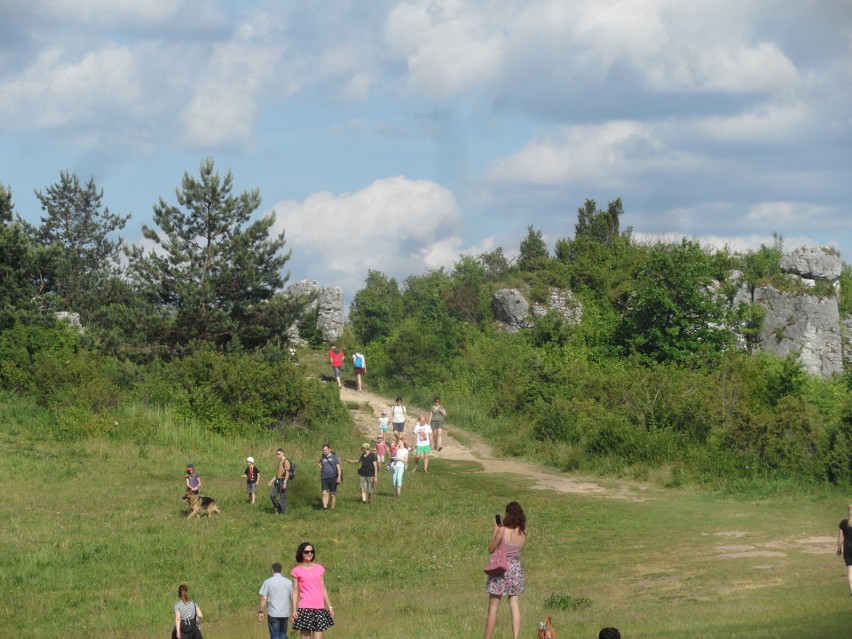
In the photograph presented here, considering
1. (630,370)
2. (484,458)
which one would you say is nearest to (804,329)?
(630,370)

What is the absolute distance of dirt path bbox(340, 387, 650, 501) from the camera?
3022 cm

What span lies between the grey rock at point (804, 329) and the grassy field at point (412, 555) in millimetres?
26629

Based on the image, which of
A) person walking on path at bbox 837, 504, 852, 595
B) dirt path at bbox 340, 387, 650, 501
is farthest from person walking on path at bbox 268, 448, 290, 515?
person walking on path at bbox 837, 504, 852, 595

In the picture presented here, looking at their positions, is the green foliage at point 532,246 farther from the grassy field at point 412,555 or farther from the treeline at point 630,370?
the grassy field at point 412,555

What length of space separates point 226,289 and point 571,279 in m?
22.2

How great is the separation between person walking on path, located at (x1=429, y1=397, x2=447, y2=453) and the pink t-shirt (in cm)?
2250

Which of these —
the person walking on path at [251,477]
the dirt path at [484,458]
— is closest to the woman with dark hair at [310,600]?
the person walking on path at [251,477]

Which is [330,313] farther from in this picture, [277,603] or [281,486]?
[277,603]

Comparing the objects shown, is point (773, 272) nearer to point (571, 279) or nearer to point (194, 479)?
point (571, 279)

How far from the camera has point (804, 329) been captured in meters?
53.3

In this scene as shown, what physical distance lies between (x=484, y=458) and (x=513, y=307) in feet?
75.6

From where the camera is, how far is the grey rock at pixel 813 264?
55.2 metres

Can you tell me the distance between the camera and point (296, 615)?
42.0 feet

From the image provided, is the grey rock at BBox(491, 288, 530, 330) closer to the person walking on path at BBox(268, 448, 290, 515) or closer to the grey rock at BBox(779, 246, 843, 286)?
the grey rock at BBox(779, 246, 843, 286)
